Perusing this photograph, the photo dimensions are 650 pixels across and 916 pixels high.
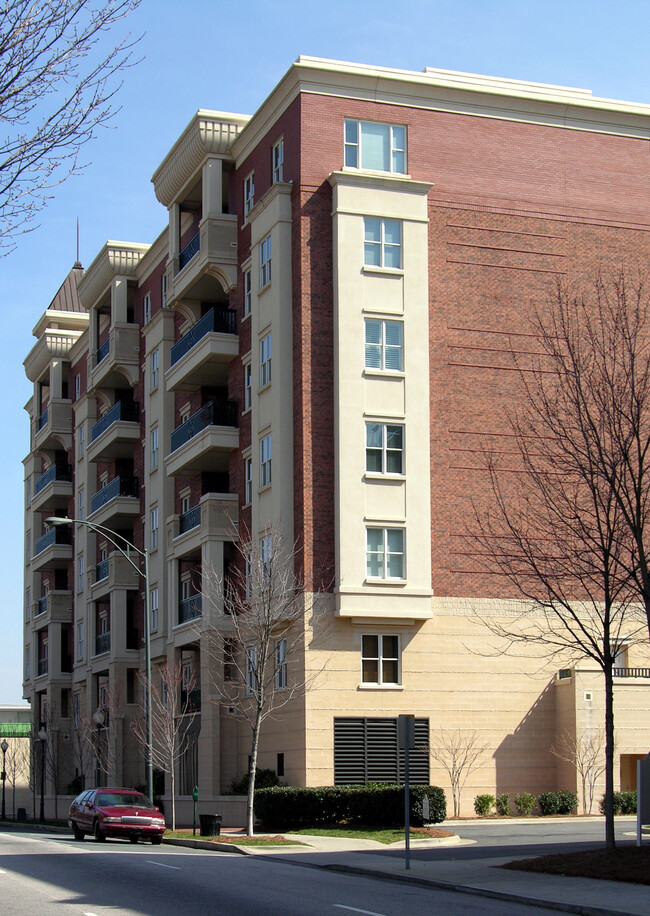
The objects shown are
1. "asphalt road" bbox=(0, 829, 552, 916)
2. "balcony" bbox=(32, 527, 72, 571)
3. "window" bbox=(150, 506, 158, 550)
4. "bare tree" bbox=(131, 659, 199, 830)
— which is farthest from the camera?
"balcony" bbox=(32, 527, 72, 571)

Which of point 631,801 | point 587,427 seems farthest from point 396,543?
point 587,427

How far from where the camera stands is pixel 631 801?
38.4m

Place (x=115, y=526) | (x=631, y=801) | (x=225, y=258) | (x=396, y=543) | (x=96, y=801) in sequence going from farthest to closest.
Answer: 1. (x=115, y=526)
2. (x=225, y=258)
3. (x=396, y=543)
4. (x=631, y=801)
5. (x=96, y=801)

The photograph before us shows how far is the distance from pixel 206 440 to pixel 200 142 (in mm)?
11063

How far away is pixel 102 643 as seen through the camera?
204 ft

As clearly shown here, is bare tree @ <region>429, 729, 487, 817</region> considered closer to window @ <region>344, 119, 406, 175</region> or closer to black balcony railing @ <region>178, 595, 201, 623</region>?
black balcony railing @ <region>178, 595, 201, 623</region>

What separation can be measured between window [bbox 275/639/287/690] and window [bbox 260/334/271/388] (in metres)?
8.48

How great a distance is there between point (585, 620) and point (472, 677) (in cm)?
431

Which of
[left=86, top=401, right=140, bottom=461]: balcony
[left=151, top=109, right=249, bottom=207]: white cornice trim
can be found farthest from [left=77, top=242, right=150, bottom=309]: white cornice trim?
[left=151, top=109, right=249, bottom=207]: white cornice trim

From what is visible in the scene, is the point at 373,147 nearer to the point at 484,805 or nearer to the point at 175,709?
the point at 175,709

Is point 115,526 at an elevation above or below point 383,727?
above

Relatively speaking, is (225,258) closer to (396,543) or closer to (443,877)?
(396,543)

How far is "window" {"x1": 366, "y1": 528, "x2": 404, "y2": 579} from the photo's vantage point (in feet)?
134

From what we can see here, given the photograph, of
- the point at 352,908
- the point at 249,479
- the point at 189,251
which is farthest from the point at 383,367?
the point at 352,908
